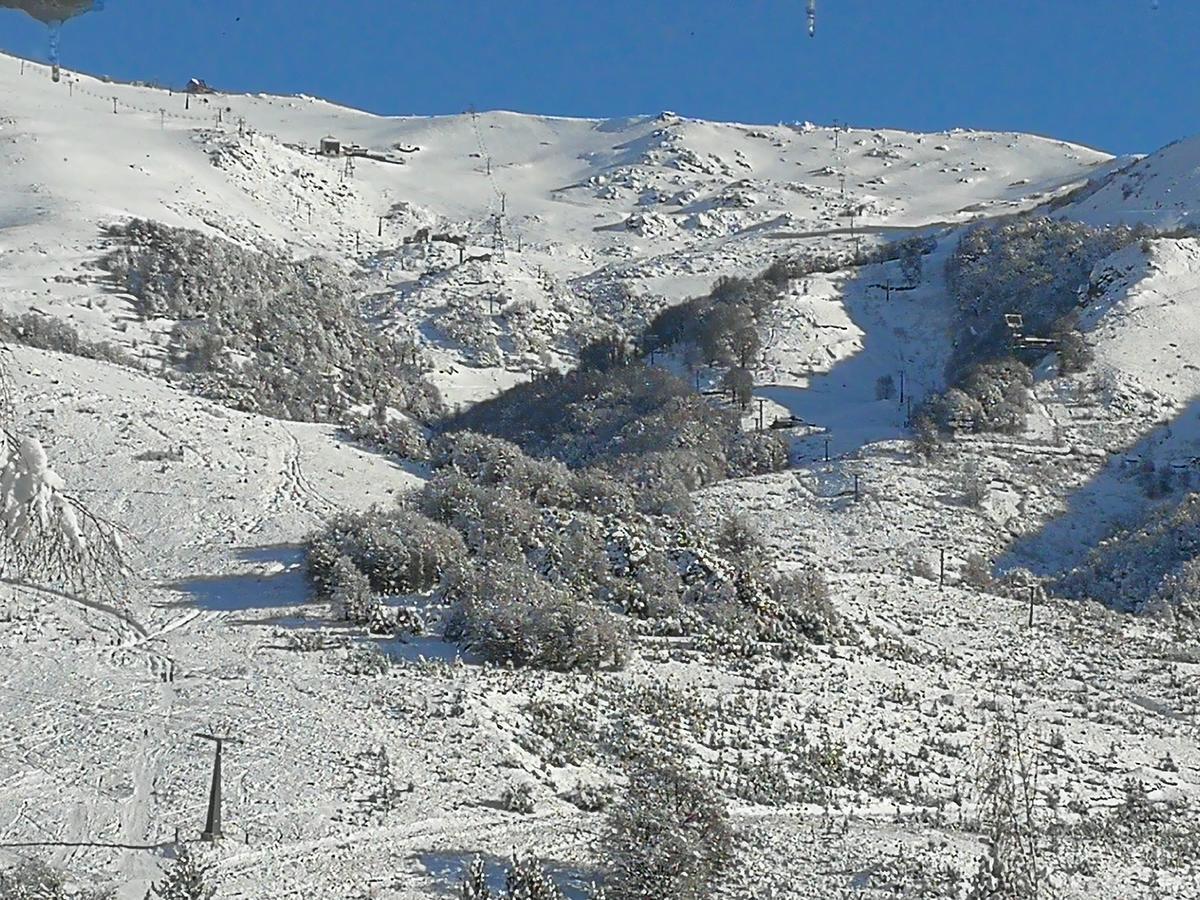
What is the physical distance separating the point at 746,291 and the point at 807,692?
169 feet

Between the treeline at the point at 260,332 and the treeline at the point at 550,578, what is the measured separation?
24.7 metres

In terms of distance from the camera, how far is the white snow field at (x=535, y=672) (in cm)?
1358

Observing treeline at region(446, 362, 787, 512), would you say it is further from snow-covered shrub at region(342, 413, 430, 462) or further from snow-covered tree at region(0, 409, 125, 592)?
snow-covered tree at region(0, 409, 125, 592)

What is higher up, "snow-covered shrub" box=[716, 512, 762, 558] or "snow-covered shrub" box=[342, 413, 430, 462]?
"snow-covered shrub" box=[342, 413, 430, 462]

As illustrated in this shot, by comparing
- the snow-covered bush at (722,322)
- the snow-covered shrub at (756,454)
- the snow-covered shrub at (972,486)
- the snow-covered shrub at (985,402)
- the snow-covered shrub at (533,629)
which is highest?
the snow-covered bush at (722,322)

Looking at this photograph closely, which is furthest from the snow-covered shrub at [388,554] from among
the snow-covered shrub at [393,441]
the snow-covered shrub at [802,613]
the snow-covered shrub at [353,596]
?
the snow-covered shrub at [393,441]

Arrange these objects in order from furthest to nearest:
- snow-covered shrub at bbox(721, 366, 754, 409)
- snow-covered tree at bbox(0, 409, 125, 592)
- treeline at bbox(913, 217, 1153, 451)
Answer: snow-covered shrub at bbox(721, 366, 754, 409) < treeline at bbox(913, 217, 1153, 451) < snow-covered tree at bbox(0, 409, 125, 592)

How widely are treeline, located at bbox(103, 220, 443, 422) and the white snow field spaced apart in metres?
2.16

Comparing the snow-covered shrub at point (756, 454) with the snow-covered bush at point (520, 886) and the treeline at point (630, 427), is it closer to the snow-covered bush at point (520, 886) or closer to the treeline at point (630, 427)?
the treeline at point (630, 427)

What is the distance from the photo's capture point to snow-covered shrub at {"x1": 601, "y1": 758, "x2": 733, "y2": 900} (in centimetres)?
1082

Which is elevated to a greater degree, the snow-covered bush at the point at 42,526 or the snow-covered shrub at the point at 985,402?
the snow-covered shrub at the point at 985,402

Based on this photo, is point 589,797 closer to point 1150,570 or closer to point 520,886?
point 520,886

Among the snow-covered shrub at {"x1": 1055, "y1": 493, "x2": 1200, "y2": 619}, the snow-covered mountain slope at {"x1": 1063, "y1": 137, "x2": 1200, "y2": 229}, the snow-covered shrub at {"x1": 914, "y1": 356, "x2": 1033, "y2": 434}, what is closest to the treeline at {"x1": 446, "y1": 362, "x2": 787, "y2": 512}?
the snow-covered shrub at {"x1": 914, "y1": 356, "x2": 1033, "y2": 434}

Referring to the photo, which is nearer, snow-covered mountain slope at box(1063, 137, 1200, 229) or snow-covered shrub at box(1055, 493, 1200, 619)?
snow-covered shrub at box(1055, 493, 1200, 619)
